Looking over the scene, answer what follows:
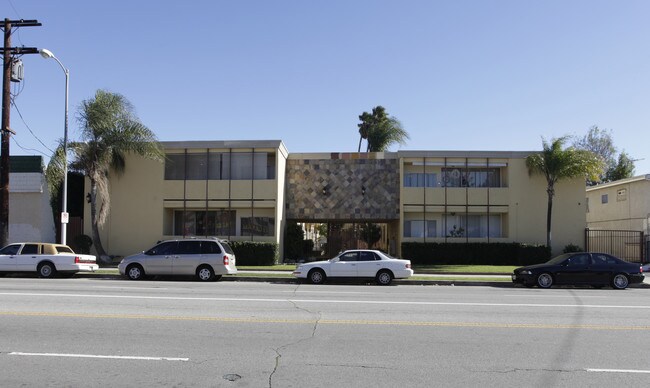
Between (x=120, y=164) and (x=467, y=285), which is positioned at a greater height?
(x=120, y=164)

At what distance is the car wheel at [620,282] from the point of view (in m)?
18.6

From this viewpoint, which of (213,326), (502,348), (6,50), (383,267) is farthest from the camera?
(6,50)

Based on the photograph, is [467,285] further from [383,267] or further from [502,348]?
[502,348]

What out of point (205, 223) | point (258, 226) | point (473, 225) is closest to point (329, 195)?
point (258, 226)

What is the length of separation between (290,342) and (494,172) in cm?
2466

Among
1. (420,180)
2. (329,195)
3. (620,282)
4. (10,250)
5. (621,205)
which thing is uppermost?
(420,180)

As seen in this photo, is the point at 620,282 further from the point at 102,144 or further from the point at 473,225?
the point at 102,144

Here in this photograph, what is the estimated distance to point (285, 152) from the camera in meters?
30.4

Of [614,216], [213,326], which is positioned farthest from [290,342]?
[614,216]

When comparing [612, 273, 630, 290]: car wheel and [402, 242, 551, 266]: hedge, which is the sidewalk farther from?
[402, 242, 551, 266]: hedge

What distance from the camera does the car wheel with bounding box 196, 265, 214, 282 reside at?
19.9 m

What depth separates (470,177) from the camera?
30266 millimetres

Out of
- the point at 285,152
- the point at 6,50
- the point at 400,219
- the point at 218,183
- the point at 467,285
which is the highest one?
the point at 6,50

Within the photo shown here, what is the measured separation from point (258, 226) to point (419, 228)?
8.91 meters
